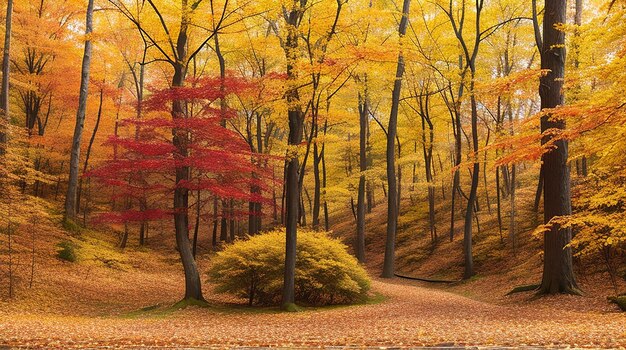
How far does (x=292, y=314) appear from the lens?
39.0ft

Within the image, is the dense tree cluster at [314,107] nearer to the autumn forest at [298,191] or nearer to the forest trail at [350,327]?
the autumn forest at [298,191]

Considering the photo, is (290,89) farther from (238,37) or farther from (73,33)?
(73,33)

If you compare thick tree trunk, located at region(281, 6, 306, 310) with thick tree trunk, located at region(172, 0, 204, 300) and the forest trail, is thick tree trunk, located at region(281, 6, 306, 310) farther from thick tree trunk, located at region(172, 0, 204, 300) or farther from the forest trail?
thick tree trunk, located at region(172, 0, 204, 300)

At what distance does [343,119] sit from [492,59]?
23.3 feet

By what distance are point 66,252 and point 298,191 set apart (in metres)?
9.08

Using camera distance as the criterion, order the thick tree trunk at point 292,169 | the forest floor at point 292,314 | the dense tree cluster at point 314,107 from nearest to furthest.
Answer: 1. the forest floor at point 292,314
2. the dense tree cluster at point 314,107
3. the thick tree trunk at point 292,169

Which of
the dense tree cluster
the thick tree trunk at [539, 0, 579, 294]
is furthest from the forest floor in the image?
the dense tree cluster

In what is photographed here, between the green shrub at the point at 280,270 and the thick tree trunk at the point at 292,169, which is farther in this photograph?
the green shrub at the point at 280,270

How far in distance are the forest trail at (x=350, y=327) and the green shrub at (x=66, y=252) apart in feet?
20.2

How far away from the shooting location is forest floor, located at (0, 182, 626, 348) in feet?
22.5

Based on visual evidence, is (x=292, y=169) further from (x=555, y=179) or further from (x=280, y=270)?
(x=555, y=179)

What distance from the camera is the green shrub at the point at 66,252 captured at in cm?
1764


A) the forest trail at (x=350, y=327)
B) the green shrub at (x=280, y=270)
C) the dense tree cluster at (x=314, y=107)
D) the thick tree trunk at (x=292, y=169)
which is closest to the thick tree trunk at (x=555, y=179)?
the dense tree cluster at (x=314, y=107)

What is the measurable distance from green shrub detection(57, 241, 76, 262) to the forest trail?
6.14 meters
